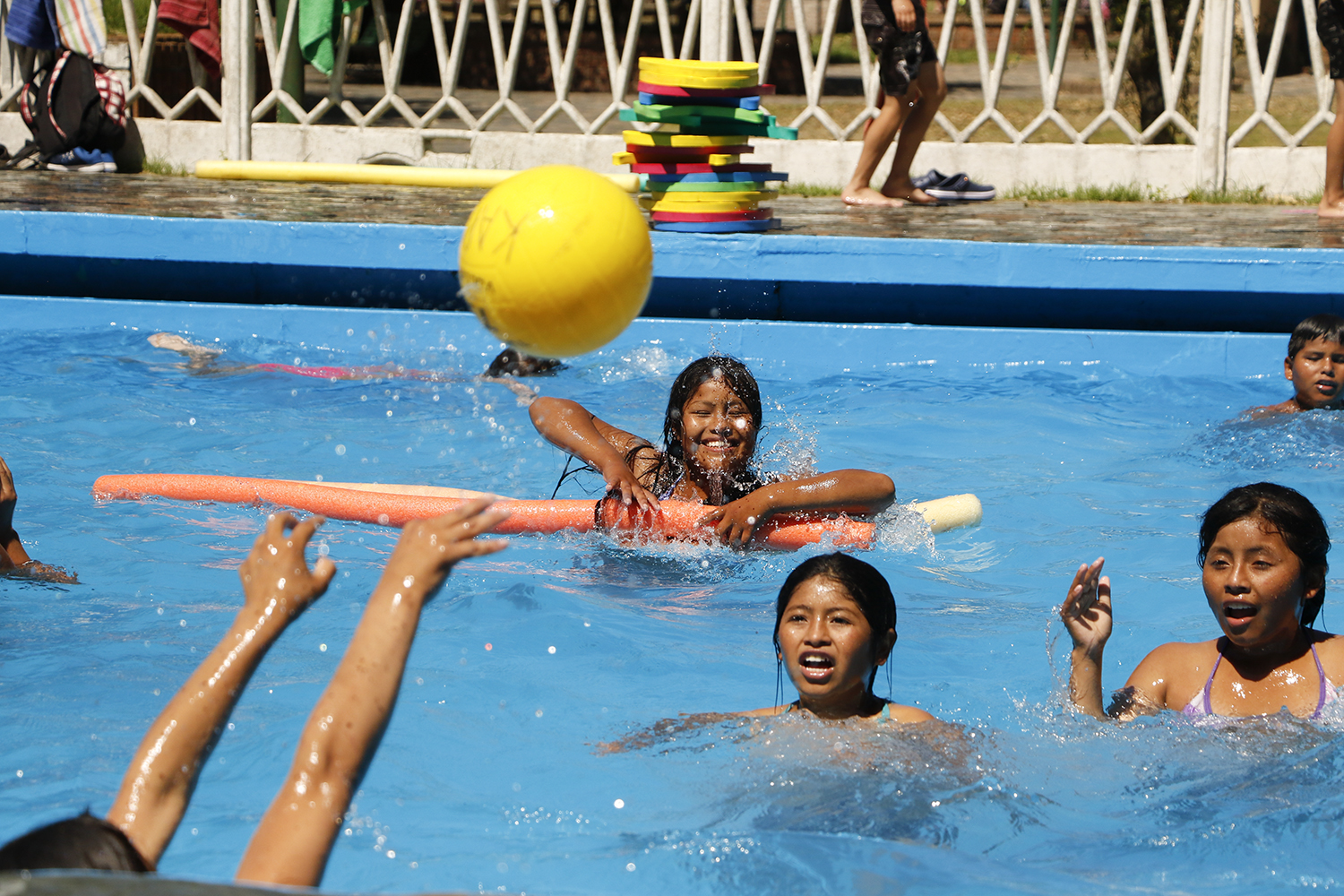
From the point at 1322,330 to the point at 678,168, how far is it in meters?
3.53

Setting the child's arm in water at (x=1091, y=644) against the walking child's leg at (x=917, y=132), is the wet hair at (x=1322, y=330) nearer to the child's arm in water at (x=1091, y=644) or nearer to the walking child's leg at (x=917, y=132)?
the child's arm in water at (x=1091, y=644)

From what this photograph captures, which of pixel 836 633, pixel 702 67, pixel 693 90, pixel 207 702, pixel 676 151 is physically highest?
pixel 702 67

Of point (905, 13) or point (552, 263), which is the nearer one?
point (552, 263)

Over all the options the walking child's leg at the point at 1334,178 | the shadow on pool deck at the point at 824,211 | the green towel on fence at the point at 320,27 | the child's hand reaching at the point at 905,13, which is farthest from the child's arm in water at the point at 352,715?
the green towel on fence at the point at 320,27

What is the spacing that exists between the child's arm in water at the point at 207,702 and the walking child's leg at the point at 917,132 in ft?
24.6

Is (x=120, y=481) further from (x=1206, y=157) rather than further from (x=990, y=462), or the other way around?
(x=1206, y=157)

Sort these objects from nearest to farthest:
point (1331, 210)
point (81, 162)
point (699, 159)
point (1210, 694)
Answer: point (1210, 694), point (699, 159), point (1331, 210), point (81, 162)

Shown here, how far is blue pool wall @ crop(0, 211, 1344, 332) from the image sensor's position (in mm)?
7422

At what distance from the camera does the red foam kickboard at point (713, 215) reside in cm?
793

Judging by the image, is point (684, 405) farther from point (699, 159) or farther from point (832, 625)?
point (699, 159)

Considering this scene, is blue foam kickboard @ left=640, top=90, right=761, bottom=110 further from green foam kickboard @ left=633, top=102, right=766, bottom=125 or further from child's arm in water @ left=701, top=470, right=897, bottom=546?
child's arm in water @ left=701, top=470, right=897, bottom=546

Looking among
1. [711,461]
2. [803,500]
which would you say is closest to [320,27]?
[711,461]

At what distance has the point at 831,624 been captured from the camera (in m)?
3.38

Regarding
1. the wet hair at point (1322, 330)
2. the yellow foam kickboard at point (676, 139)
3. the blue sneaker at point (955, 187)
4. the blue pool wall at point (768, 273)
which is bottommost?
the wet hair at point (1322, 330)
